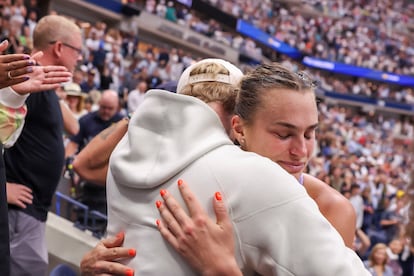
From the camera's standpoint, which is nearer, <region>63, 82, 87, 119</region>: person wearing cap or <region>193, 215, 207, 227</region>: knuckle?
<region>193, 215, 207, 227</region>: knuckle

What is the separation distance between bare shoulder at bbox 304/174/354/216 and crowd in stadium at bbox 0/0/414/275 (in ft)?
0.61

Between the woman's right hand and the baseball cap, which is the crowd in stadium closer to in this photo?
the baseball cap

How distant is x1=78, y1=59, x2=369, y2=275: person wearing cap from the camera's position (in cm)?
109

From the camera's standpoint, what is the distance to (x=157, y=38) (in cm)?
1836

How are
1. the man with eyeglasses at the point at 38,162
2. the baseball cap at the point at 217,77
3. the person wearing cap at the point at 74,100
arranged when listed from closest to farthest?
the baseball cap at the point at 217,77
the man with eyeglasses at the point at 38,162
the person wearing cap at the point at 74,100

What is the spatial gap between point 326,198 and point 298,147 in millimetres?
482

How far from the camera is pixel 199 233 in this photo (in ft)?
3.92

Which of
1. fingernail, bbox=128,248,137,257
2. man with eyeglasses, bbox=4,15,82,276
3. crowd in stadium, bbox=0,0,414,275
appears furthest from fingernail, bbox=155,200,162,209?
man with eyeglasses, bbox=4,15,82,276

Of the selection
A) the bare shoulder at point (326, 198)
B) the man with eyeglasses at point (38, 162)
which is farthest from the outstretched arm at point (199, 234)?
the man with eyeglasses at point (38, 162)

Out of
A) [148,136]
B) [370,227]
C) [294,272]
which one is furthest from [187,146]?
[370,227]

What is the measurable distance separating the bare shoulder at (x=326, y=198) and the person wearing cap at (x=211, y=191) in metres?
0.49

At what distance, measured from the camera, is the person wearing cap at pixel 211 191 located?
1.09m

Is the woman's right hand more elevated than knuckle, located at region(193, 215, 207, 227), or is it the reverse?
the woman's right hand

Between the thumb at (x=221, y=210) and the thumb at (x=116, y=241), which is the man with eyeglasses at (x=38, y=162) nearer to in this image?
the thumb at (x=116, y=241)
